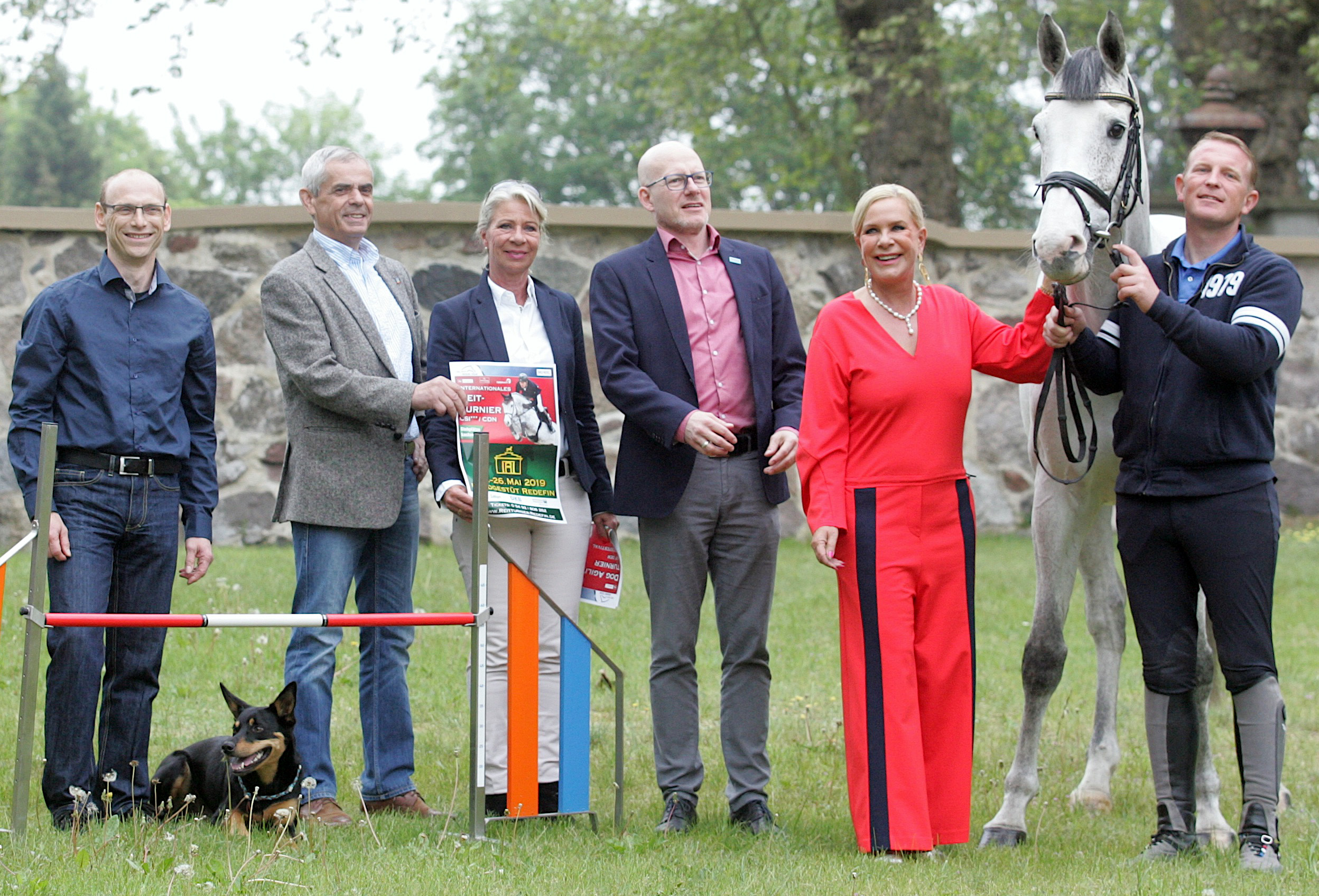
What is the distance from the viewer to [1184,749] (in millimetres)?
4008

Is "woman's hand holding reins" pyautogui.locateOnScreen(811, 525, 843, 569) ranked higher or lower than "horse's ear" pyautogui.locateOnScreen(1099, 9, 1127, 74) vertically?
lower

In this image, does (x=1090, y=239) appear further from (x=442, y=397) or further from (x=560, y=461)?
(x=442, y=397)

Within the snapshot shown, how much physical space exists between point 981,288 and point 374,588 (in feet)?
20.3

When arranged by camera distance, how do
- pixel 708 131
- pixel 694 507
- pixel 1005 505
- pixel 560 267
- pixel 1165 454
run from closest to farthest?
pixel 1165 454 < pixel 694 507 < pixel 560 267 < pixel 1005 505 < pixel 708 131

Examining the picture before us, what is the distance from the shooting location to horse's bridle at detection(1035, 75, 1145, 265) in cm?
377

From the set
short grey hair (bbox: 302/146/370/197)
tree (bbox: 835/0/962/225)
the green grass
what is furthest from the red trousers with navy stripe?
tree (bbox: 835/0/962/225)

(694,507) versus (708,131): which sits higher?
(708,131)

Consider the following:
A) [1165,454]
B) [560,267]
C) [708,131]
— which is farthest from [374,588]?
[708,131]

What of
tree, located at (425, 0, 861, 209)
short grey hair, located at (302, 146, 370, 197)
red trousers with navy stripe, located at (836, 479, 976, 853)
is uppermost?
tree, located at (425, 0, 861, 209)

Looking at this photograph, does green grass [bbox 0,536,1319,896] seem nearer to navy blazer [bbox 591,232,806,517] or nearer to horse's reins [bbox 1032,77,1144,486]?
navy blazer [bbox 591,232,806,517]

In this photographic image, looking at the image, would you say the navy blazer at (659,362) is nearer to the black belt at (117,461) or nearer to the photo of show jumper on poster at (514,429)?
the photo of show jumper on poster at (514,429)

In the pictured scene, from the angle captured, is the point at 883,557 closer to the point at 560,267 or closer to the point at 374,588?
the point at 374,588

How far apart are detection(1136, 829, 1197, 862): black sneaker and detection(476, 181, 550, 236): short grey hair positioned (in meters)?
2.66

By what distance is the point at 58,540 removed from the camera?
13.4 feet
